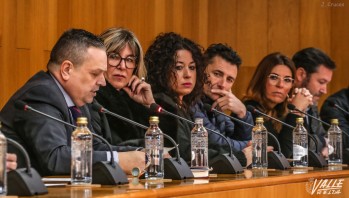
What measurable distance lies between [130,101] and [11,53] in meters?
0.85

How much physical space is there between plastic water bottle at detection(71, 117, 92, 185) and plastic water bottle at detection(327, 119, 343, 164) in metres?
2.68

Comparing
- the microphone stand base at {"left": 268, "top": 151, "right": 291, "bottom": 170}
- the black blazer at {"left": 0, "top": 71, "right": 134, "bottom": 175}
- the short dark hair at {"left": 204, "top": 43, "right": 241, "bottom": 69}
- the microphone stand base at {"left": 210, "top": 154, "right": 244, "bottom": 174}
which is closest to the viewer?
the black blazer at {"left": 0, "top": 71, "right": 134, "bottom": 175}

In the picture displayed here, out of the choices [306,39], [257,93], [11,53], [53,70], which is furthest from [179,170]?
[306,39]

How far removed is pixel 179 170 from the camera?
365cm

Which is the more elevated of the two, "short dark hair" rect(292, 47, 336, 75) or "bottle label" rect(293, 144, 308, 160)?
"short dark hair" rect(292, 47, 336, 75)

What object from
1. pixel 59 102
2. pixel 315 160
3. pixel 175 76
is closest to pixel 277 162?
pixel 315 160

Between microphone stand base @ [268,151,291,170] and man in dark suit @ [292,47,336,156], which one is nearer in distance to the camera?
microphone stand base @ [268,151,291,170]

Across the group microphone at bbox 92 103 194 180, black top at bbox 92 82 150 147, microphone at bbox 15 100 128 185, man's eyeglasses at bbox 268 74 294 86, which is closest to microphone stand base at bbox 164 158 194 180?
microphone at bbox 92 103 194 180

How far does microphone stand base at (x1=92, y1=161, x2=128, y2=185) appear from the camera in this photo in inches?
128

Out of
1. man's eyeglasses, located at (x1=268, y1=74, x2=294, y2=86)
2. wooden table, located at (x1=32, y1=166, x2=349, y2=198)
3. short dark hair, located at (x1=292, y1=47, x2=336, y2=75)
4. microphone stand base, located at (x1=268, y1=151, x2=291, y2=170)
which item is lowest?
wooden table, located at (x1=32, y1=166, x2=349, y2=198)

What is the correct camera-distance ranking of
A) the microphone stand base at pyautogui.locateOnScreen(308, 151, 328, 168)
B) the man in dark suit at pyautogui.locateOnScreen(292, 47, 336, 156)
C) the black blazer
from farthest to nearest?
the man in dark suit at pyautogui.locateOnScreen(292, 47, 336, 156), the microphone stand base at pyautogui.locateOnScreen(308, 151, 328, 168), the black blazer

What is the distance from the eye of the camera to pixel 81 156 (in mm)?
3320

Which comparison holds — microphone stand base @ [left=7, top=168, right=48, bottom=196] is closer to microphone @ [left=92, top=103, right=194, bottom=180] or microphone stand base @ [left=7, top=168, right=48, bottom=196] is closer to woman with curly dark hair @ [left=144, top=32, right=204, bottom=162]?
microphone @ [left=92, top=103, right=194, bottom=180]

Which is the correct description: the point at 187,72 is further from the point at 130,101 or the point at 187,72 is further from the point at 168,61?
the point at 130,101
